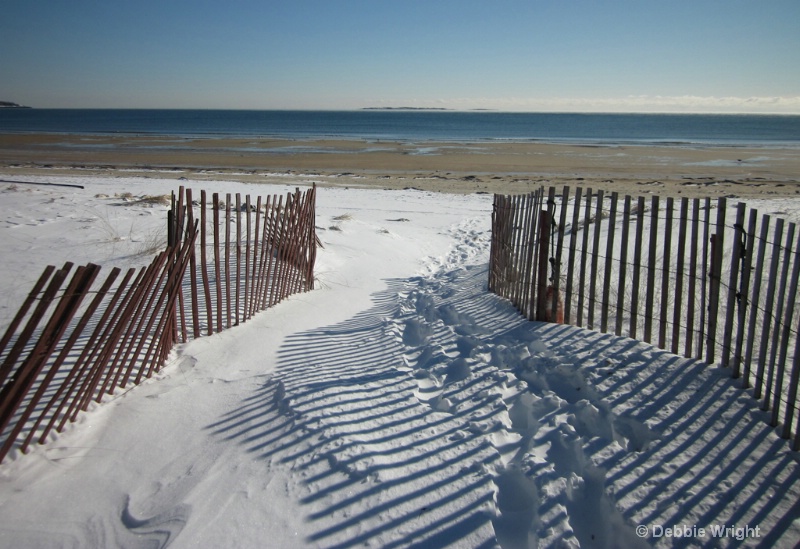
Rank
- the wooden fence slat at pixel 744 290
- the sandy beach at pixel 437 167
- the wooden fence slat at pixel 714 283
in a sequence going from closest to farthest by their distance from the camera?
the wooden fence slat at pixel 744 290 < the wooden fence slat at pixel 714 283 < the sandy beach at pixel 437 167

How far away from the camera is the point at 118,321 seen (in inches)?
159

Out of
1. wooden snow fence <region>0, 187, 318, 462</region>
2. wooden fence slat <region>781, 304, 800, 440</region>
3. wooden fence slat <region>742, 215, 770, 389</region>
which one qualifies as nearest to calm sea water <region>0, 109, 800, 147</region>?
wooden snow fence <region>0, 187, 318, 462</region>

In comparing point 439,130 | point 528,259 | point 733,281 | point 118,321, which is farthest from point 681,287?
point 439,130

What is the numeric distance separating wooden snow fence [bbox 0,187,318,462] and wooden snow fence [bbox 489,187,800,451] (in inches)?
118

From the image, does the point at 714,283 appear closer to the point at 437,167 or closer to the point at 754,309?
the point at 754,309

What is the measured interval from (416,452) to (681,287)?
2.63 m

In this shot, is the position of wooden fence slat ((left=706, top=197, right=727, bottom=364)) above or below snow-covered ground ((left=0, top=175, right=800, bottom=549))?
above

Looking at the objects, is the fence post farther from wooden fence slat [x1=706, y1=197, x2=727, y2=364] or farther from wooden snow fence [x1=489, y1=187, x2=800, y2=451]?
wooden fence slat [x1=706, y1=197, x2=727, y2=364]

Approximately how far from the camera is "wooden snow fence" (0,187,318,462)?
3.21 meters

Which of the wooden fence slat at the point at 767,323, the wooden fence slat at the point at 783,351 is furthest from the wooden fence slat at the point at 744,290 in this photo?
the wooden fence slat at the point at 783,351

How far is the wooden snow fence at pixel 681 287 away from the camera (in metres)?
3.50

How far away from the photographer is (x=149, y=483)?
328 centimetres

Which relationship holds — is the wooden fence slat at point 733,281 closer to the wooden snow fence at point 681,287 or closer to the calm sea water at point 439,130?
the wooden snow fence at point 681,287

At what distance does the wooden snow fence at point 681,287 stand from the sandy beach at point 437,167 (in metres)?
13.2
